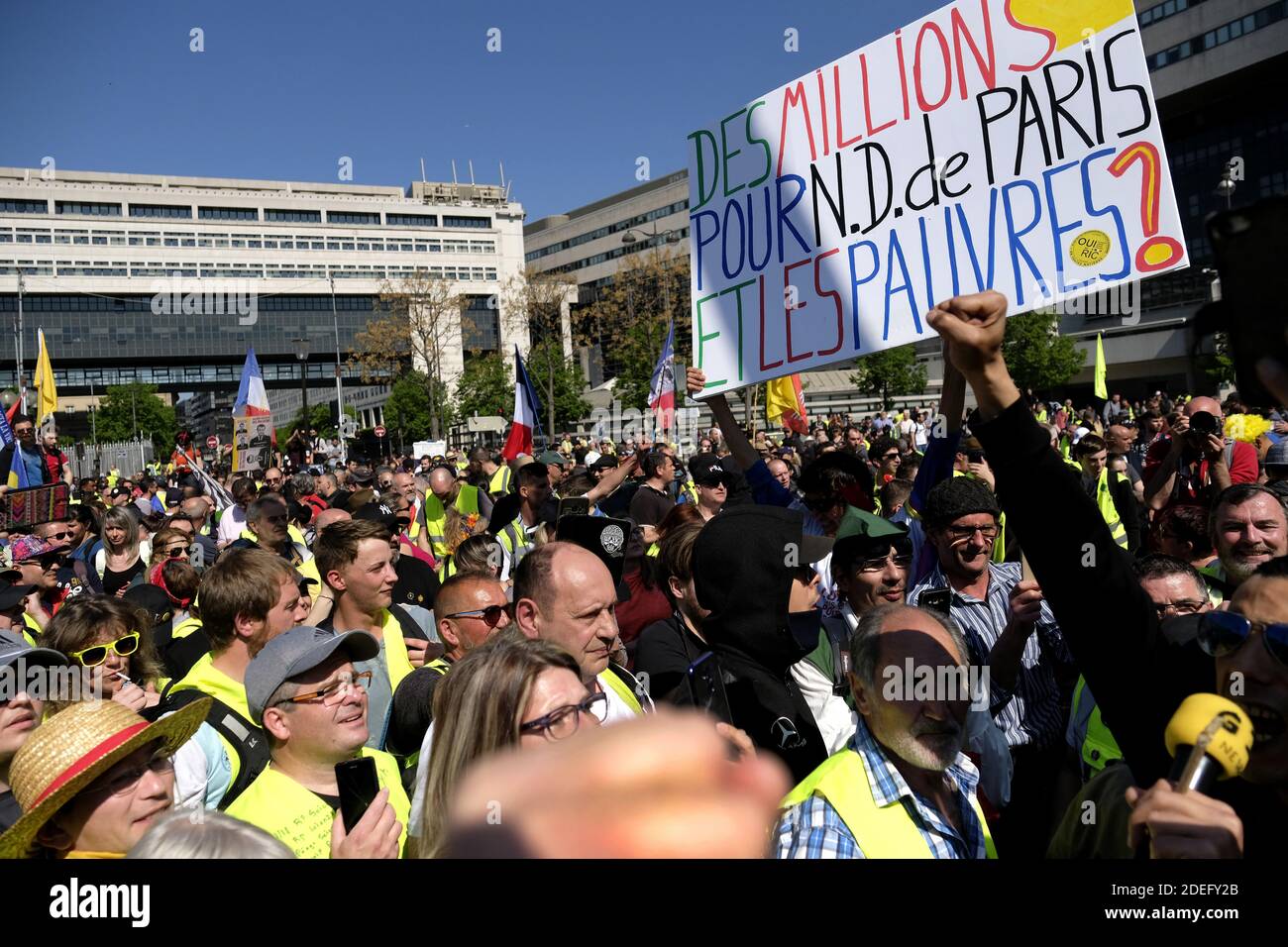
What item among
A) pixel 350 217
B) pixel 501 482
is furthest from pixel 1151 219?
pixel 350 217

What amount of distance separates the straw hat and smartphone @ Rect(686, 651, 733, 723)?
1419 mm

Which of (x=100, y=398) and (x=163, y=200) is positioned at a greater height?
(x=163, y=200)

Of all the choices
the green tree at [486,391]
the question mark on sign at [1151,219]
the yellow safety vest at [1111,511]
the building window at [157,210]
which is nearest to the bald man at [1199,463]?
the yellow safety vest at [1111,511]

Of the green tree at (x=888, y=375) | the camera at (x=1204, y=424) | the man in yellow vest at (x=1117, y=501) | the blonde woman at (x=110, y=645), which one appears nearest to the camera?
the blonde woman at (x=110, y=645)

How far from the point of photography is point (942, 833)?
2205mm

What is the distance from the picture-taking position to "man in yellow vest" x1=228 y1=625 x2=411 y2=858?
2.79m

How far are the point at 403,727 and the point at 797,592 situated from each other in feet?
4.91

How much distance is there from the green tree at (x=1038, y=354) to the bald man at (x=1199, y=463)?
42.3 m

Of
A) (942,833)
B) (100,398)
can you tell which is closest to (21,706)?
(942,833)

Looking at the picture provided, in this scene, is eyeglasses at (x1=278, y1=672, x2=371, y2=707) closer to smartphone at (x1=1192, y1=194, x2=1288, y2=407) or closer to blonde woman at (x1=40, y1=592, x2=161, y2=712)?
blonde woman at (x1=40, y1=592, x2=161, y2=712)

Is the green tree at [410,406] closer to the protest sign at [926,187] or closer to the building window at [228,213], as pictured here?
the building window at [228,213]

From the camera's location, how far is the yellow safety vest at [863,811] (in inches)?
82.0

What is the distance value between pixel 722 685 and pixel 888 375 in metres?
48.7
